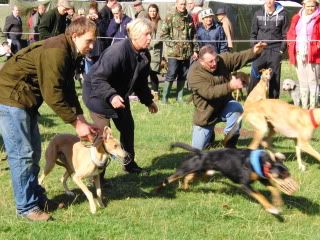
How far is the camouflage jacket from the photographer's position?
1102cm

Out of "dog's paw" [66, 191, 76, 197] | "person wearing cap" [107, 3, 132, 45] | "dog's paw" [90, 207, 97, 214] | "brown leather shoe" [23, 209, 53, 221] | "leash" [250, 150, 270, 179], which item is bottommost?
"dog's paw" [66, 191, 76, 197]

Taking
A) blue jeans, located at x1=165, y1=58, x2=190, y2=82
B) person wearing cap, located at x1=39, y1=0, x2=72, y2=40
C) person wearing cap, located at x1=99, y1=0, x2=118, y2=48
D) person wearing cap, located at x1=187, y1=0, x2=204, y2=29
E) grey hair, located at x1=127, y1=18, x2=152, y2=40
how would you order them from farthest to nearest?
person wearing cap, located at x1=187, y1=0, x2=204, y2=29, person wearing cap, located at x1=99, y1=0, x2=118, y2=48, blue jeans, located at x1=165, y1=58, x2=190, y2=82, person wearing cap, located at x1=39, y1=0, x2=72, y2=40, grey hair, located at x1=127, y1=18, x2=152, y2=40

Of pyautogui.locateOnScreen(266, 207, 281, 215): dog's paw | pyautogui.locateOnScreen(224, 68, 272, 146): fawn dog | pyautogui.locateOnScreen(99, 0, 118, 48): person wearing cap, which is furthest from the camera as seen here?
pyautogui.locateOnScreen(99, 0, 118, 48): person wearing cap

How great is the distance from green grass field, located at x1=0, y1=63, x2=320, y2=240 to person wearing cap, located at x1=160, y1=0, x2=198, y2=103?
4404mm

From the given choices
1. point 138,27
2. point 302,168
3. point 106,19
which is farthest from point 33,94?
point 106,19

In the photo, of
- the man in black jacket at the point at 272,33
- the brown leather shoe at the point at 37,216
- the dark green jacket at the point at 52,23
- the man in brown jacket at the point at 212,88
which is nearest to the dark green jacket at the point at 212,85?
the man in brown jacket at the point at 212,88

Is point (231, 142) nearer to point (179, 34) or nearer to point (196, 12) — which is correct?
point (179, 34)

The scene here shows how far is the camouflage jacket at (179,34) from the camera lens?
11.0 m

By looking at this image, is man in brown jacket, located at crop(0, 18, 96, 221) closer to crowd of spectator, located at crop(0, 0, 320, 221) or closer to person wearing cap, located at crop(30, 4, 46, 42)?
crowd of spectator, located at crop(0, 0, 320, 221)

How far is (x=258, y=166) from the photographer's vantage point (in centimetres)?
461

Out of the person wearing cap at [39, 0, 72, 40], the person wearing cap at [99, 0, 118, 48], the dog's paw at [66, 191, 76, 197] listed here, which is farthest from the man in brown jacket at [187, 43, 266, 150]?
the person wearing cap at [99, 0, 118, 48]

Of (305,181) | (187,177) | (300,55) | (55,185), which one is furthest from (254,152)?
(300,55)

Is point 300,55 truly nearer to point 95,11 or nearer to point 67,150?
point 95,11

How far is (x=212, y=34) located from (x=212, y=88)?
4.56 m
